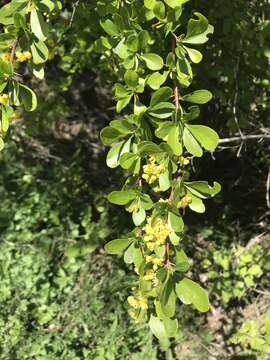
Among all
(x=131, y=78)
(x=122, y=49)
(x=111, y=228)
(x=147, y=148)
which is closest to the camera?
(x=147, y=148)

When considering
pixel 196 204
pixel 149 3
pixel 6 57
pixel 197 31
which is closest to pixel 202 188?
pixel 196 204

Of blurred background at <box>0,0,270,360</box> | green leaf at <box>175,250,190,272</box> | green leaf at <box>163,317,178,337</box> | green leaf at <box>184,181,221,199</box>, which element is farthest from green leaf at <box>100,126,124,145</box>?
blurred background at <box>0,0,270,360</box>

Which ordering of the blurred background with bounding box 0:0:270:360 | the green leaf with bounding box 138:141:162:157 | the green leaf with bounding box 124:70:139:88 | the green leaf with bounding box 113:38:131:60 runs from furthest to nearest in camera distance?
the blurred background with bounding box 0:0:270:360 < the green leaf with bounding box 113:38:131:60 < the green leaf with bounding box 124:70:139:88 < the green leaf with bounding box 138:141:162:157

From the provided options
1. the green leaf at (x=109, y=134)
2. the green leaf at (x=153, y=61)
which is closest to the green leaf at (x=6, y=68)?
the green leaf at (x=109, y=134)

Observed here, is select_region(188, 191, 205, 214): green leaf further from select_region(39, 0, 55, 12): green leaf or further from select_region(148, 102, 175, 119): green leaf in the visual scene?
select_region(39, 0, 55, 12): green leaf

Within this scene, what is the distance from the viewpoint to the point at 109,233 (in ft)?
10.5

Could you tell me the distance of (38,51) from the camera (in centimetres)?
135

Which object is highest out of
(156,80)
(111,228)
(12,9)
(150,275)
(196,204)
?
(12,9)

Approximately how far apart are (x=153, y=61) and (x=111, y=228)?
6.44 feet

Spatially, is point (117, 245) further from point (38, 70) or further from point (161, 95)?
point (38, 70)

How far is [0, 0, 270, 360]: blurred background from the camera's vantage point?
7.99ft

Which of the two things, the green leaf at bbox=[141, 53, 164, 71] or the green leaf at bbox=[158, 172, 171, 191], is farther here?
the green leaf at bbox=[141, 53, 164, 71]

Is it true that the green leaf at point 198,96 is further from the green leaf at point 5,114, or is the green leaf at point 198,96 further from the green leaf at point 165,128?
the green leaf at point 5,114

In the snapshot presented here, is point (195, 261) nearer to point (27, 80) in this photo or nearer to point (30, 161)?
point (30, 161)
